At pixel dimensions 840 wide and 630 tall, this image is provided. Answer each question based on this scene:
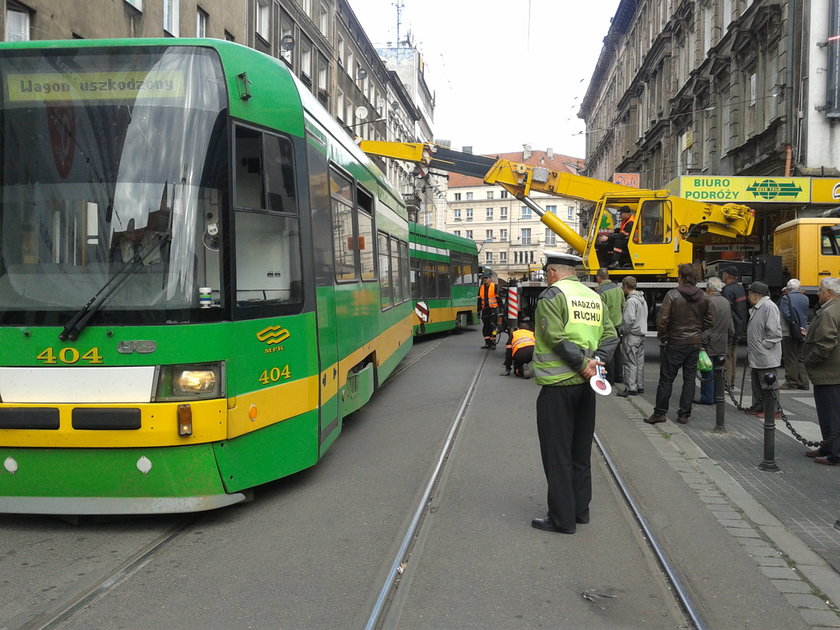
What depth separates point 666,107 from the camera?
35.8m

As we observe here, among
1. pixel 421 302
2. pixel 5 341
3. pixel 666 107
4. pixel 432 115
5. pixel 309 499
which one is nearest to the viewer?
pixel 5 341

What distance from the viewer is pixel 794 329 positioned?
459 inches

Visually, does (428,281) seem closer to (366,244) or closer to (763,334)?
(366,244)

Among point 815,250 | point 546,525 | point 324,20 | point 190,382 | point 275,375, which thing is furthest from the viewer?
point 324,20

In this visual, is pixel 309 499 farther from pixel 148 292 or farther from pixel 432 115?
pixel 432 115

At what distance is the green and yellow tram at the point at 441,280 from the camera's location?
20609 millimetres

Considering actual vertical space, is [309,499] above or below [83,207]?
below

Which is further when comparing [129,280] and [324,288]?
[324,288]

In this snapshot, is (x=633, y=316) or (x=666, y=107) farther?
(x=666, y=107)

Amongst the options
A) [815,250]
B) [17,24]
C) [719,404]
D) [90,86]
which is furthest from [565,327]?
[17,24]

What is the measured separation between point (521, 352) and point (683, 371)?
269 cm

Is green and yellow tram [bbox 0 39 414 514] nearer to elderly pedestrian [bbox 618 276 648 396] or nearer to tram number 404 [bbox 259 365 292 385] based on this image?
tram number 404 [bbox 259 365 292 385]

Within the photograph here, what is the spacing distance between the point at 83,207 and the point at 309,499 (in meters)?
2.58

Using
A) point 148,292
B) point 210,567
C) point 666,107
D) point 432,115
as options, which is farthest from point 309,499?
point 432,115
